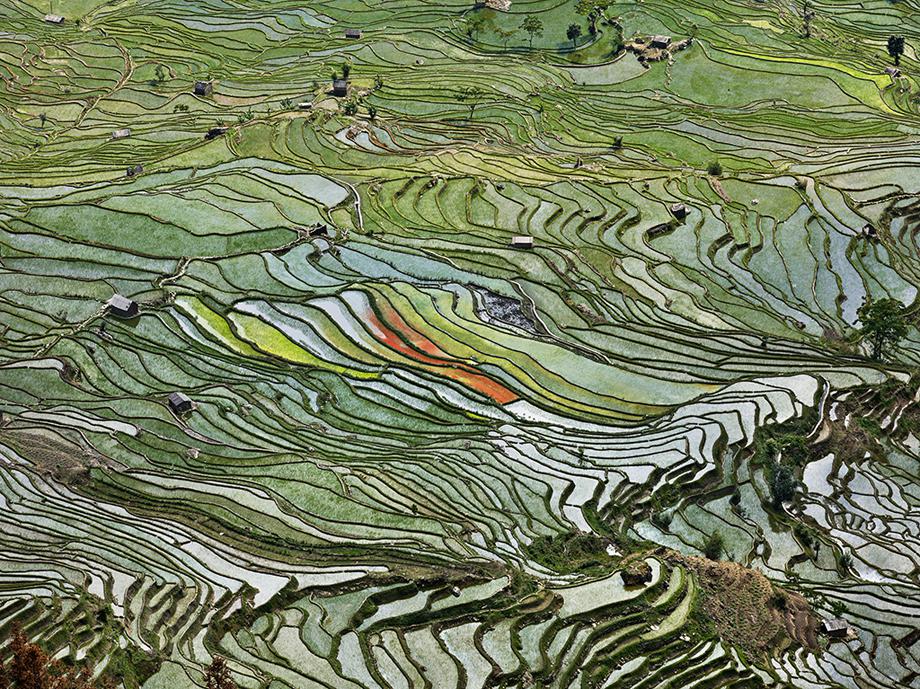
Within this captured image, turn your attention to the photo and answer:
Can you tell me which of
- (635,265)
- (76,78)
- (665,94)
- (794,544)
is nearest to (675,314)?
(635,265)

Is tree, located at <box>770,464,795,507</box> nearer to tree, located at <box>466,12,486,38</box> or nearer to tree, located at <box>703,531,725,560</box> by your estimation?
tree, located at <box>703,531,725,560</box>

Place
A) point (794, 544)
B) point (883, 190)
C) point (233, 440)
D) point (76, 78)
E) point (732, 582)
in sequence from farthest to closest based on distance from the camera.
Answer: point (76, 78) → point (883, 190) → point (233, 440) → point (794, 544) → point (732, 582)

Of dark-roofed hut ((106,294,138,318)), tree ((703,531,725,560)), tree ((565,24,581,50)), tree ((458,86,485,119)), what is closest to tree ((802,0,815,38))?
tree ((565,24,581,50))

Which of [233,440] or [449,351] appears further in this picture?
[449,351]

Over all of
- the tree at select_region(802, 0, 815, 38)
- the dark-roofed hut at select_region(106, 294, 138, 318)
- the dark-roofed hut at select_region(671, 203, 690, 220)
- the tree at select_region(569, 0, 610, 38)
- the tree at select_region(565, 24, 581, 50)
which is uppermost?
the tree at select_region(802, 0, 815, 38)

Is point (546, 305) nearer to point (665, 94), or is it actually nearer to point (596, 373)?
point (596, 373)

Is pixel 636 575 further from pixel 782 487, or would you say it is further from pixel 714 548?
pixel 782 487

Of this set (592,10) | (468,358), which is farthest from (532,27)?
(468,358)
